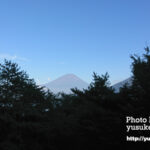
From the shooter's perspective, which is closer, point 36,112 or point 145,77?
point 145,77

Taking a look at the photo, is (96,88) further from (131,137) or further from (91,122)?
(131,137)

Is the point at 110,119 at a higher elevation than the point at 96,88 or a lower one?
lower

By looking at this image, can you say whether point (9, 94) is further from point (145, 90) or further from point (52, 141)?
point (145, 90)

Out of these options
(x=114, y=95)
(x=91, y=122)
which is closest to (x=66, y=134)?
(x=91, y=122)

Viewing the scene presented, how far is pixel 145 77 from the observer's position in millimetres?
11320

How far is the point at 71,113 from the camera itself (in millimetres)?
18984

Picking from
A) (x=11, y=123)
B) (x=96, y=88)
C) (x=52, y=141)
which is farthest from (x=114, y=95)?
(x=11, y=123)

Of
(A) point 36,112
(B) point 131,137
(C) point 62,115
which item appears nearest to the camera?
(B) point 131,137

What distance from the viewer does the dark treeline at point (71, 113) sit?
11492 millimetres

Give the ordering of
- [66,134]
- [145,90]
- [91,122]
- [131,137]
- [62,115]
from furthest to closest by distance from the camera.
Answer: [62,115] → [66,134] → [91,122] → [145,90] → [131,137]

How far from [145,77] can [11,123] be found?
13089mm

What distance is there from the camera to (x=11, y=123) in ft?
63.9

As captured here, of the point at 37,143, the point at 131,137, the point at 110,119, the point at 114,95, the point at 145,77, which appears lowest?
the point at 37,143

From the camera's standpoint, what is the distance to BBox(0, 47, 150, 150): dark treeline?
11492 mm
